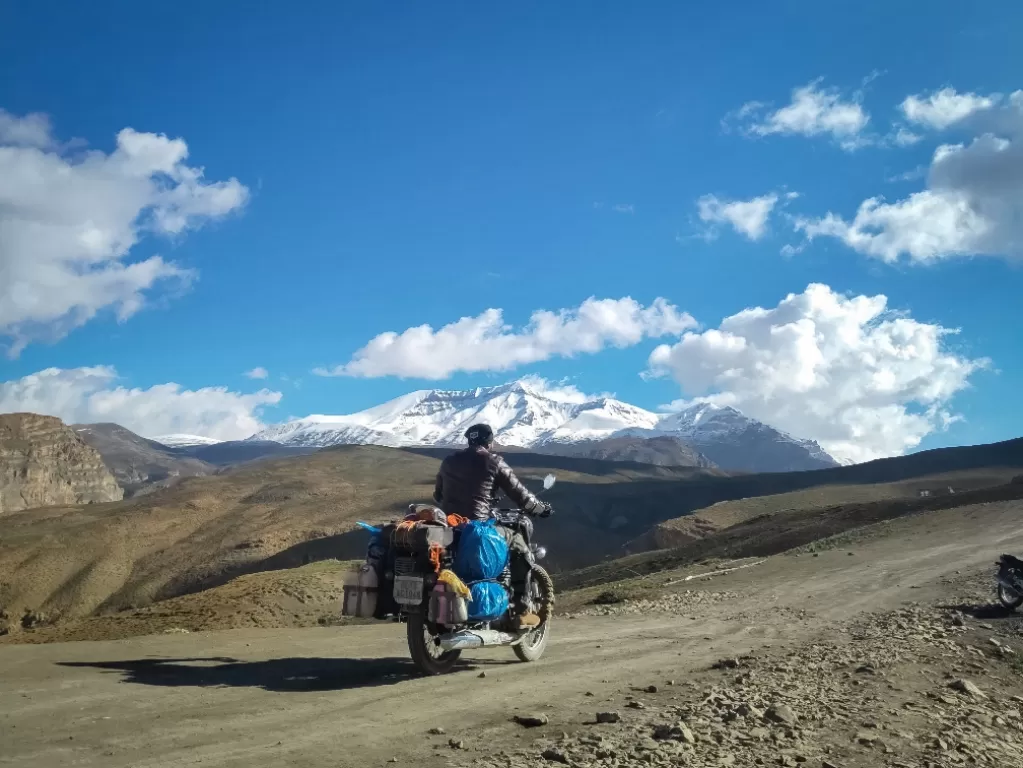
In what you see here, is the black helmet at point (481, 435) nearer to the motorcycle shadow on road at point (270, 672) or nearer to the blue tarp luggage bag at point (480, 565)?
the blue tarp luggage bag at point (480, 565)

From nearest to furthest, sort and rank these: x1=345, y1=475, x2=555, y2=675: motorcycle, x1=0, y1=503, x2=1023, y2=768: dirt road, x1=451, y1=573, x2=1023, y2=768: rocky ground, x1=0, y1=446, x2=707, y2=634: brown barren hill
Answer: x1=0, y1=503, x2=1023, y2=768: dirt road → x1=451, y1=573, x2=1023, y2=768: rocky ground → x1=345, y1=475, x2=555, y2=675: motorcycle → x1=0, y1=446, x2=707, y2=634: brown barren hill

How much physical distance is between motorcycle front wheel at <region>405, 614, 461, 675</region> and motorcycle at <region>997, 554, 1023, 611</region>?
883 cm

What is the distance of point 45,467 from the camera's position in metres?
144

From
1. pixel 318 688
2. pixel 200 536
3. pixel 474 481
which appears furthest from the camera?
pixel 200 536

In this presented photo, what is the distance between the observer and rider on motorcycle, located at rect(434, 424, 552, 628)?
26.7 feet

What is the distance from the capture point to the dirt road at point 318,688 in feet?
16.0

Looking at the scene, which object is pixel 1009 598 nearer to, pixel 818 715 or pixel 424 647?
pixel 818 715

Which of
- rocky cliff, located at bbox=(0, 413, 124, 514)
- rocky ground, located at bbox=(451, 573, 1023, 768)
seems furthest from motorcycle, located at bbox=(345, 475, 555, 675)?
rocky cliff, located at bbox=(0, 413, 124, 514)

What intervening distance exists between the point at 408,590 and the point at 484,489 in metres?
1.38

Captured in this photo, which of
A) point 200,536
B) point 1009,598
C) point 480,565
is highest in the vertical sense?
point 200,536

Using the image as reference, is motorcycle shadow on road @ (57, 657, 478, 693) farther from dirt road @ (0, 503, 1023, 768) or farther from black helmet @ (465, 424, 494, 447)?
black helmet @ (465, 424, 494, 447)

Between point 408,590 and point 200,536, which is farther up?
point 200,536

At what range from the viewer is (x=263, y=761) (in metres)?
4.57

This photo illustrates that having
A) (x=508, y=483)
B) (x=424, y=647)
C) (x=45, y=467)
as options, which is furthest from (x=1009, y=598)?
(x=45, y=467)
